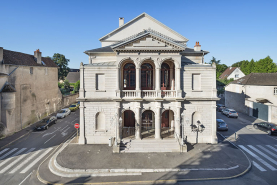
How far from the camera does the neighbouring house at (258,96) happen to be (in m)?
31.0

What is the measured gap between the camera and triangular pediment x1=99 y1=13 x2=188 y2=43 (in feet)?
91.2

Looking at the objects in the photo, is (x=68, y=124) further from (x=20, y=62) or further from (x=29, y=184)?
(x=29, y=184)

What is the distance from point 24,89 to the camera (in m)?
27.2

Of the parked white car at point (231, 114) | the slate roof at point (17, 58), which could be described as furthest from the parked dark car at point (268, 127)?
the slate roof at point (17, 58)

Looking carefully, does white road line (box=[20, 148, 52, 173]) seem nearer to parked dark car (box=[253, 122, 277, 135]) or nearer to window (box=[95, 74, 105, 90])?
window (box=[95, 74, 105, 90])

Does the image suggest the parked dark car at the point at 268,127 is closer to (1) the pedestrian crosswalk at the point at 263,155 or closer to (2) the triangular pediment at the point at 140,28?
(1) the pedestrian crosswalk at the point at 263,155

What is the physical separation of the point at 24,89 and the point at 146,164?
79.7ft

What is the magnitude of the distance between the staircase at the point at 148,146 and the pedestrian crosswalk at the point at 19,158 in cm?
891

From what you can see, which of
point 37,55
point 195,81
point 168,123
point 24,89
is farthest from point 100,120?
point 37,55

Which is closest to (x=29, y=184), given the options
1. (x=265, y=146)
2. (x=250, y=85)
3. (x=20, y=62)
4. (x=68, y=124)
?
(x=68, y=124)

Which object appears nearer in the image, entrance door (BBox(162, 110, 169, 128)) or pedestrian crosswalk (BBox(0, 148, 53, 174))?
pedestrian crosswalk (BBox(0, 148, 53, 174))

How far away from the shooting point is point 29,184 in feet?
41.8

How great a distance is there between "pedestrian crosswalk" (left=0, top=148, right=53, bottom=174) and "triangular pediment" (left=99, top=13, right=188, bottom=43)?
759 inches

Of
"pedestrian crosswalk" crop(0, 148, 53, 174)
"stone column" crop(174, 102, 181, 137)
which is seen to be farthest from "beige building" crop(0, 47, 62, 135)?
"stone column" crop(174, 102, 181, 137)
